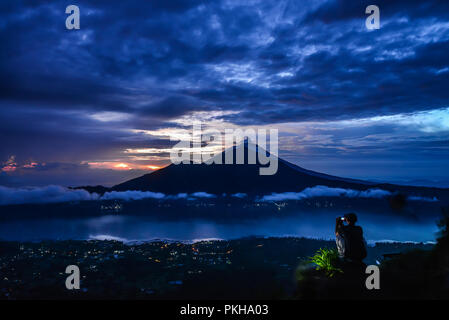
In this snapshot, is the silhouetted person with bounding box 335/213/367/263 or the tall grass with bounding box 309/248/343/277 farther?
the tall grass with bounding box 309/248/343/277

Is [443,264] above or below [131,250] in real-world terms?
above

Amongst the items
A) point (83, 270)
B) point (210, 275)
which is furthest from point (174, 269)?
point (83, 270)

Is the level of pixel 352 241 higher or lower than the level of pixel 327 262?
higher

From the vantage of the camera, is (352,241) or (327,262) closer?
(352,241)

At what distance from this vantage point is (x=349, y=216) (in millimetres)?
10539

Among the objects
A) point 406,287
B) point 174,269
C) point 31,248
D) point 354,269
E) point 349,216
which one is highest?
point 349,216

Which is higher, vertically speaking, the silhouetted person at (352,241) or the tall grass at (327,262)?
the silhouetted person at (352,241)

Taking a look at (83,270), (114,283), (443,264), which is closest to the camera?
(443,264)

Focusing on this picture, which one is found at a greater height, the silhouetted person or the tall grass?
the silhouetted person

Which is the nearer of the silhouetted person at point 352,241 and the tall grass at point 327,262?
the silhouetted person at point 352,241

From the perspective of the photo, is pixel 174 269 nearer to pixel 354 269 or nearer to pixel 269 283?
pixel 269 283
